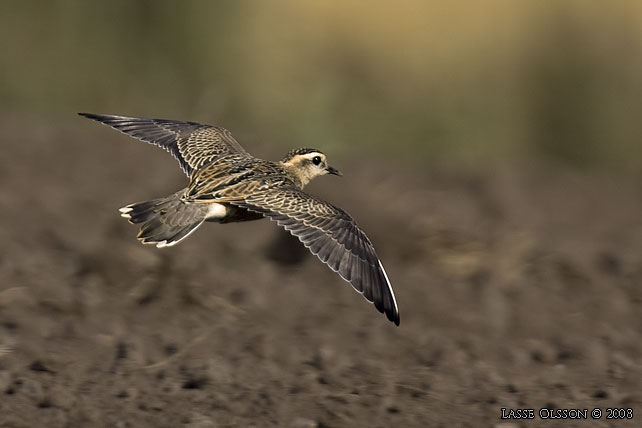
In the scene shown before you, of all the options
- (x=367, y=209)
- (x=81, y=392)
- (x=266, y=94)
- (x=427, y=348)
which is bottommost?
(x=81, y=392)

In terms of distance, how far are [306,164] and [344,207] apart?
1.15m

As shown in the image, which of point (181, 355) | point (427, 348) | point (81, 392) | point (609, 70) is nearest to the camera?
point (81, 392)

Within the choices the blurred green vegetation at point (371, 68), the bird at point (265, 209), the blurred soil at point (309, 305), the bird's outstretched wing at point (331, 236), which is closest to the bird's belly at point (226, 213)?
the bird at point (265, 209)

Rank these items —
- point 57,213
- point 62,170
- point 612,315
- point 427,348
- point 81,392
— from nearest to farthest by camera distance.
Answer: point 81,392 → point 427,348 → point 612,315 → point 57,213 → point 62,170

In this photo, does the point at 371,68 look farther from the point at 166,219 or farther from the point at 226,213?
the point at 166,219

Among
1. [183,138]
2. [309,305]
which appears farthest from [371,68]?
[309,305]

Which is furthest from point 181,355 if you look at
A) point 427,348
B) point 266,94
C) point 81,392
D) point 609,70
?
point 609,70

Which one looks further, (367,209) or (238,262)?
(367,209)

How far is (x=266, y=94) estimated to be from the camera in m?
11.2

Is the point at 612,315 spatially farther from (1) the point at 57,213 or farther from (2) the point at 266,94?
(2) the point at 266,94

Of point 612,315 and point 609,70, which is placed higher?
point 609,70

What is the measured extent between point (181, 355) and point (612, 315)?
2.83 m

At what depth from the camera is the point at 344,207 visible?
25.3 feet

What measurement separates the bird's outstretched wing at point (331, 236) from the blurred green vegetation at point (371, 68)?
4.86m
